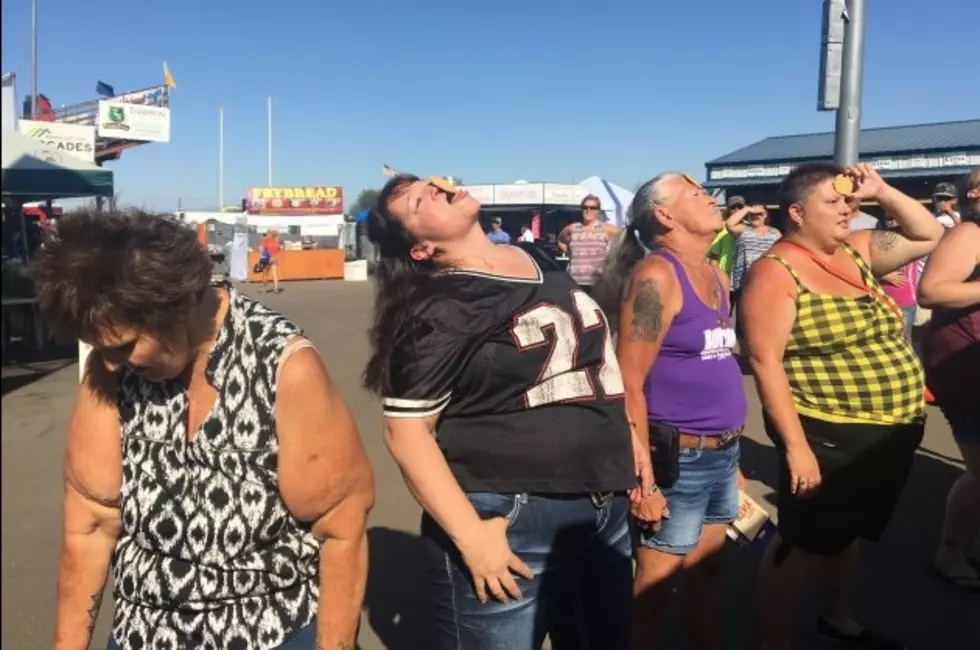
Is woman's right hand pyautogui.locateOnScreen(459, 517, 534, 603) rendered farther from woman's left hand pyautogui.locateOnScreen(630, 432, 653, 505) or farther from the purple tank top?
the purple tank top

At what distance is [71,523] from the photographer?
1.75 metres

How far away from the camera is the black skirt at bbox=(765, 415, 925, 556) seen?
277cm

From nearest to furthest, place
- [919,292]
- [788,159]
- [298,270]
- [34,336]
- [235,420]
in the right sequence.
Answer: [235,420] → [919,292] → [34,336] → [298,270] → [788,159]

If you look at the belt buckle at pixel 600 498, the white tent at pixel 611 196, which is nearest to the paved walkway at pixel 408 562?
the belt buckle at pixel 600 498

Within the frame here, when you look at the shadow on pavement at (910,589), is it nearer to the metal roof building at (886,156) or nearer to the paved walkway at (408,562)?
the paved walkway at (408,562)

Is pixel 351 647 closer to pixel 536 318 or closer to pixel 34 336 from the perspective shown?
pixel 536 318

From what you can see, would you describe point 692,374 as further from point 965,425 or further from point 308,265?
point 308,265

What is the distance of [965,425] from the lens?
3.52 metres

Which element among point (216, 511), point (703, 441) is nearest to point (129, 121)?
point (703, 441)

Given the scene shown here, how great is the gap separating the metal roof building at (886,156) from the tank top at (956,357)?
2492 cm

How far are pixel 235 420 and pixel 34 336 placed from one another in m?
9.47

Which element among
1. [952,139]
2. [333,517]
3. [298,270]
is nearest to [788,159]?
[952,139]

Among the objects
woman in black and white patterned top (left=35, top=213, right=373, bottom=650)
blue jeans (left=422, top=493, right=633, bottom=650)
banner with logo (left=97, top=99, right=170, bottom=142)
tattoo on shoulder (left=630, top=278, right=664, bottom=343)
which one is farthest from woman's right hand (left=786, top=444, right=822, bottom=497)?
banner with logo (left=97, top=99, right=170, bottom=142)

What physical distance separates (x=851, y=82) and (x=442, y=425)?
15.4 feet
